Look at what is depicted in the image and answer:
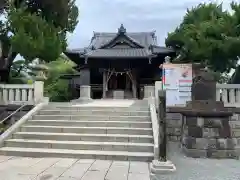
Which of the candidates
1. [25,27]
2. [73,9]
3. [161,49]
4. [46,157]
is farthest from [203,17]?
[46,157]

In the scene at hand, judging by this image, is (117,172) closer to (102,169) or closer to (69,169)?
(102,169)

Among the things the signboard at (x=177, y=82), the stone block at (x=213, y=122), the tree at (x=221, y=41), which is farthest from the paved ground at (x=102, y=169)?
the tree at (x=221, y=41)

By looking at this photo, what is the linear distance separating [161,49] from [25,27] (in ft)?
35.6

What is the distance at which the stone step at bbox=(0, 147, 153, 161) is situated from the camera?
6.33m

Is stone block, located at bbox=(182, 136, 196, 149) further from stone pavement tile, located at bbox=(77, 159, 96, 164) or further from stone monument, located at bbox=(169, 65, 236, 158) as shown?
stone pavement tile, located at bbox=(77, 159, 96, 164)

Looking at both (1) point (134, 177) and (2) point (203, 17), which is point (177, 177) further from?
(2) point (203, 17)

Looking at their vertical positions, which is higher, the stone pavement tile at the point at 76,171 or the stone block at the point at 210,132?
the stone block at the point at 210,132

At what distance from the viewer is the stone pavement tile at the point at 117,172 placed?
16.3 feet

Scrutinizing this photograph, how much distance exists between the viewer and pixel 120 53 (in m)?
18.2

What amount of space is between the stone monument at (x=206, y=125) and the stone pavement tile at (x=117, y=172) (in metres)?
2.31

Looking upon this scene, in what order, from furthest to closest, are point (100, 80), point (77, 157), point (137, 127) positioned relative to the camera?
1. point (100, 80)
2. point (137, 127)
3. point (77, 157)

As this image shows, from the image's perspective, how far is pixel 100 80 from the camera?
1966cm

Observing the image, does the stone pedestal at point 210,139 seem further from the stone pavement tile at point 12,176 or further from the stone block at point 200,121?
the stone pavement tile at point 12,176

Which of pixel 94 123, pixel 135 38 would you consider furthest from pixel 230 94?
pixel 135 38
